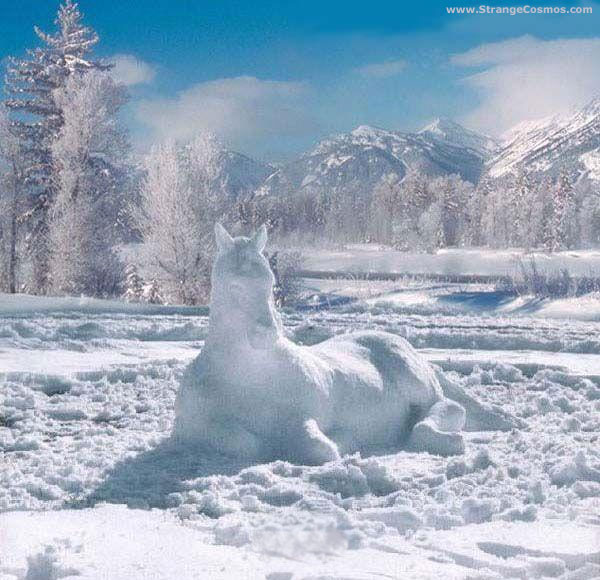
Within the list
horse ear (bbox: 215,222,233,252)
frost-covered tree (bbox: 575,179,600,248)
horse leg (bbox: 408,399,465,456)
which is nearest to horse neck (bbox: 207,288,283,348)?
horse ear (bbox: 215,222,233,252)

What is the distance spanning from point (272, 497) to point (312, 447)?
736 millimetres

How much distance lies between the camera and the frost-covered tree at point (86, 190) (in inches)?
924

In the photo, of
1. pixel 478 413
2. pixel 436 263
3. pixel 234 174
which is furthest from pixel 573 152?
pixel 478 413

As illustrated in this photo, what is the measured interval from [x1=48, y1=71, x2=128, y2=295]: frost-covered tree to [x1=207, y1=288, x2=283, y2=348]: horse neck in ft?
62.1

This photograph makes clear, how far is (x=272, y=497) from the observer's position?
181 inches

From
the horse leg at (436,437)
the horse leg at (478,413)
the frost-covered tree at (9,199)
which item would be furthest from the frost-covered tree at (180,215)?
the horse leg at (436,437)

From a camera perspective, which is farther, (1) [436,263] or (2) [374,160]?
(2) [374,160]

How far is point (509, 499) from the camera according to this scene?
4496mm

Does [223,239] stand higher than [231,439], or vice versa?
Answer: [223,239]

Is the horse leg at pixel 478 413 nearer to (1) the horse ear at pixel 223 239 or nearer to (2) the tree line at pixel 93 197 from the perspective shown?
(1) the horse ear at pixel 223 239

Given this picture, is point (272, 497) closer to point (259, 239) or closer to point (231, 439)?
point (231, 439)

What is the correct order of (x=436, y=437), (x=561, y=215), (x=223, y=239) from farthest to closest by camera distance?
(x=561, y=215) → (x=436, y=437) → (x=223, y=239)

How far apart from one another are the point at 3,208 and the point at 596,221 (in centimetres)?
5798

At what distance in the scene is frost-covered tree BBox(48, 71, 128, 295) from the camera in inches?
924
